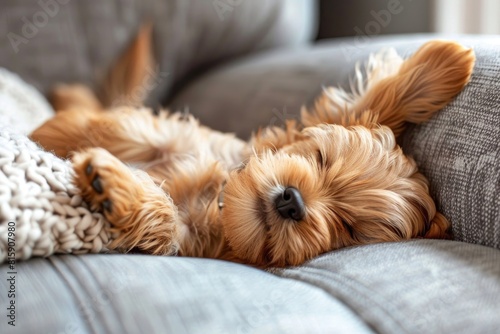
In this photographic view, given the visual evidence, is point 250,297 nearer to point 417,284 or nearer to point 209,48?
point 417,284

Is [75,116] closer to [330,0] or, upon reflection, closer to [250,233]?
[250,233]

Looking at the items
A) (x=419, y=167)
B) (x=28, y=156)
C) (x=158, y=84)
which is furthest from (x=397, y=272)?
(x=158, y=84)

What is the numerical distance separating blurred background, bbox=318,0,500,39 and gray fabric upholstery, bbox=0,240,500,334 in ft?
5.88

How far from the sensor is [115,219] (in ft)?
3.75

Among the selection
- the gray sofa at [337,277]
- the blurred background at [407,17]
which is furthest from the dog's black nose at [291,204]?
the blurred background at [407,17]

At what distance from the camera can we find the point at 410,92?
57.5 inches

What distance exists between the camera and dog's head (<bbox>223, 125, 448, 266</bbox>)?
1.28 meters

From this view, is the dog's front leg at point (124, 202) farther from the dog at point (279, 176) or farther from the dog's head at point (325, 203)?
the dog's head at point (325, 203)

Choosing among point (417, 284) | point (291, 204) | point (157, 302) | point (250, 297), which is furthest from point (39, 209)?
point (417, 284)

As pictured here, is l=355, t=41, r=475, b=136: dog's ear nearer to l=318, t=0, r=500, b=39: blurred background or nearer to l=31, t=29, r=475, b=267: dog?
l=31, t=29, r=475, b=267: dog

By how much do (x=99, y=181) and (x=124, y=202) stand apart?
0.07m

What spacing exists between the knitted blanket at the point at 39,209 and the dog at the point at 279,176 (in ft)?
0.12

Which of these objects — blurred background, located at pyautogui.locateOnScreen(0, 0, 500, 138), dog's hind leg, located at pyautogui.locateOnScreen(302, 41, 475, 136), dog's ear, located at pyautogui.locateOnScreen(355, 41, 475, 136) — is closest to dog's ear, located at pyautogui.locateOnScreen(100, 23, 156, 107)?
blurred background, located at pyautogui.locateOnScreen(0, 0, 500, 138)

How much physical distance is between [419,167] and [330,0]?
2.36 metres
